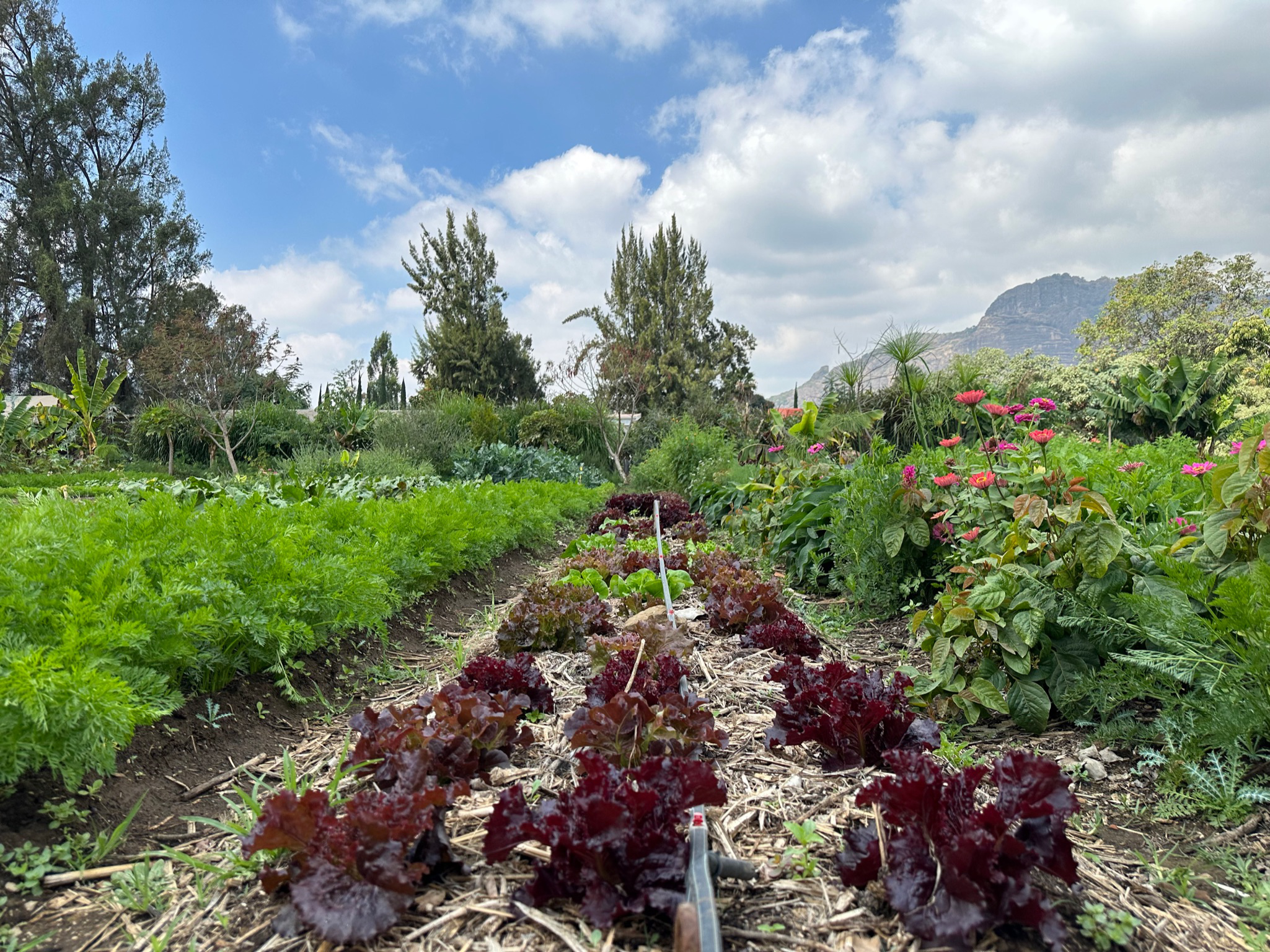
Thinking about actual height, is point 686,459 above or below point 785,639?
above

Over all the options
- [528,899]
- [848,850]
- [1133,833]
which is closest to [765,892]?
[848,850]

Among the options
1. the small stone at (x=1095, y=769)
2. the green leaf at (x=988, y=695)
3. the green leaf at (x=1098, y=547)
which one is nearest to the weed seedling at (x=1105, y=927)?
the small stone at (x=1095, y=769)

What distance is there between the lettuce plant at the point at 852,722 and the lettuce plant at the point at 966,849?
57 cm

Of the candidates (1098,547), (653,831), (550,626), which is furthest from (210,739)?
(1098,547)

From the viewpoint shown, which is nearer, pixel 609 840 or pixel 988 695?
pixel 609 840

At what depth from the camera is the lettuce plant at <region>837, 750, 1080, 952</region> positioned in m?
1.26

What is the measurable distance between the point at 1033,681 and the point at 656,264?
40.4m

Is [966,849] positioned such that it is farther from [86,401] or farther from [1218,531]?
[86,401]

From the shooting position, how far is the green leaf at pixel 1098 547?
2.39 metres

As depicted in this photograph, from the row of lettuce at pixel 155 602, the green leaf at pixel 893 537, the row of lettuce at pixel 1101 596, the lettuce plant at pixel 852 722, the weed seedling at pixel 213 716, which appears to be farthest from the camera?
the green leaf at pixel 893 537

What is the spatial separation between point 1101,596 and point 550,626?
2.47m

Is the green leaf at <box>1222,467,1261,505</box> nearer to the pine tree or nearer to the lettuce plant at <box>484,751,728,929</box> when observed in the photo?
the lettuce plant at <box>484,751,728,929</box>

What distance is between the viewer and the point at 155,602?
2.02 meters

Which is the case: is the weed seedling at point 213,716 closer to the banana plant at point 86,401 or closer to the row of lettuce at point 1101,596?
the row of lettuce at point 1101,596
